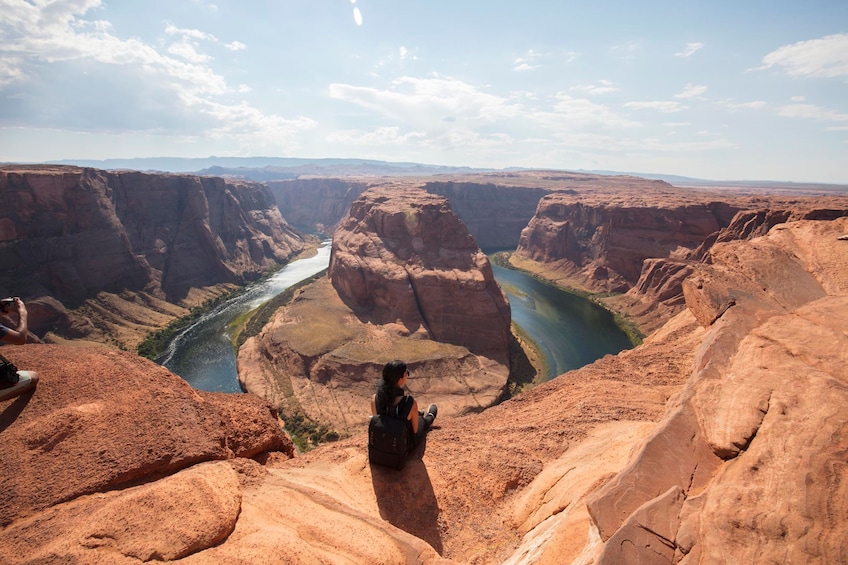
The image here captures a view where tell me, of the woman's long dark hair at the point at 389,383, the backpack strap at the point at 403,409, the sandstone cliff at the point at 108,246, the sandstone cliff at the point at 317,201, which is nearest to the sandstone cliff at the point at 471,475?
the backpack strap at the point at 403,409

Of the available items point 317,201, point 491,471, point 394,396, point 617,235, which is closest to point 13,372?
point 394,396

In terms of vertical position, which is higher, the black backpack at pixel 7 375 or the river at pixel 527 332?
the black backpack at pixel 7 375

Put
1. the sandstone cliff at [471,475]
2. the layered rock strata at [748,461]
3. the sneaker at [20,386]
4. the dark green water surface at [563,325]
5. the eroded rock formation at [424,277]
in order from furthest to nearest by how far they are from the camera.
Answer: the dark green water surface at [563,325] < the eroded rock formation at [424,277] < the sneaker at [20,386] < the sandstone cliff at [471,475] < the layered rock strata at [748,461]

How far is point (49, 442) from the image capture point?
6.56m

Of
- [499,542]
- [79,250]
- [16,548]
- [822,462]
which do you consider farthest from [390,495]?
[79,250]

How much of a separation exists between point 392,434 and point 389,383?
1100 millimetres

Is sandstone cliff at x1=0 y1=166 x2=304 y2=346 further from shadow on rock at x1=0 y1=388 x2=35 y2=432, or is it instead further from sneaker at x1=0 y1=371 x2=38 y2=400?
shadow on rock at x1=0 y1=388 x2=35 y2=432

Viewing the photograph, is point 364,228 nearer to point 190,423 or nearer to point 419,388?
point 419,388

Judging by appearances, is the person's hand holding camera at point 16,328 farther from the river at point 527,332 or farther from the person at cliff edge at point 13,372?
the river at point 527,332

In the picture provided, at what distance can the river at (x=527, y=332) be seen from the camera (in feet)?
149

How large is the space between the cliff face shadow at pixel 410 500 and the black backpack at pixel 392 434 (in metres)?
0.28

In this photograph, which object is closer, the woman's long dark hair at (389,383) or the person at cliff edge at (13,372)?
the person at cliff edge at (13,372)

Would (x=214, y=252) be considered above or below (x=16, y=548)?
below

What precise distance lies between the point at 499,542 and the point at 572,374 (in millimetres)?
9310
